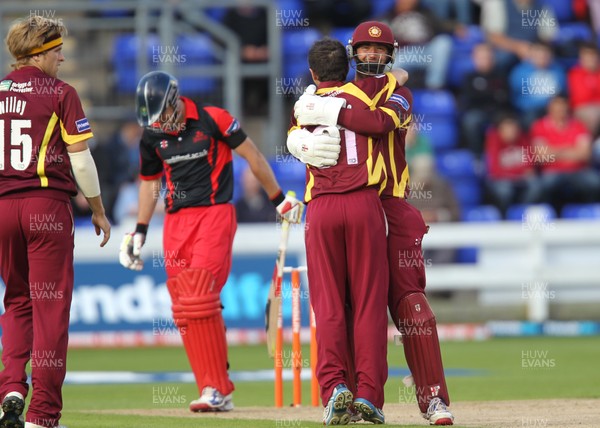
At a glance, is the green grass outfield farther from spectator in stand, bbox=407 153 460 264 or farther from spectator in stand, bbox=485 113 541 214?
spectator in stand, bbox=485 113 541 214

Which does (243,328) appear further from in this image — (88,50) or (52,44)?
(52,44)

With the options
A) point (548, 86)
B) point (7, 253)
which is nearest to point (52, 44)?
point (7, 253)

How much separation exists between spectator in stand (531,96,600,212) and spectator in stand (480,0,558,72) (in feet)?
4.88

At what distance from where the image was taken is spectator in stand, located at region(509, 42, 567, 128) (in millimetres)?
20344

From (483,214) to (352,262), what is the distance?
A: 11.5 m

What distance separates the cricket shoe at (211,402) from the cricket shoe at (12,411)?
2.18 meters

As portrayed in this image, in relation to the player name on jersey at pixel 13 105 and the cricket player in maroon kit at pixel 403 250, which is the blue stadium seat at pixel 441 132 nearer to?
the cricket player in maroon kit at pixel 403 250

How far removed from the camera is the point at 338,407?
7816 millimetres

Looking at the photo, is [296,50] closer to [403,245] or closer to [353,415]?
[403,245]

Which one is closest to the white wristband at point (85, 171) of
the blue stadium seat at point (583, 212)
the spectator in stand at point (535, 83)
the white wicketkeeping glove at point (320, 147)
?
the white wicketkeeping glove at point (320, 147)

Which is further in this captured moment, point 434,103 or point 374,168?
point 434,103

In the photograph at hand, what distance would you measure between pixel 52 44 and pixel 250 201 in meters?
10.5

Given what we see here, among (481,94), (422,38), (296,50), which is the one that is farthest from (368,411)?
(296,50)

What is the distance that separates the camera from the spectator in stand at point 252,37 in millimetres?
20375
